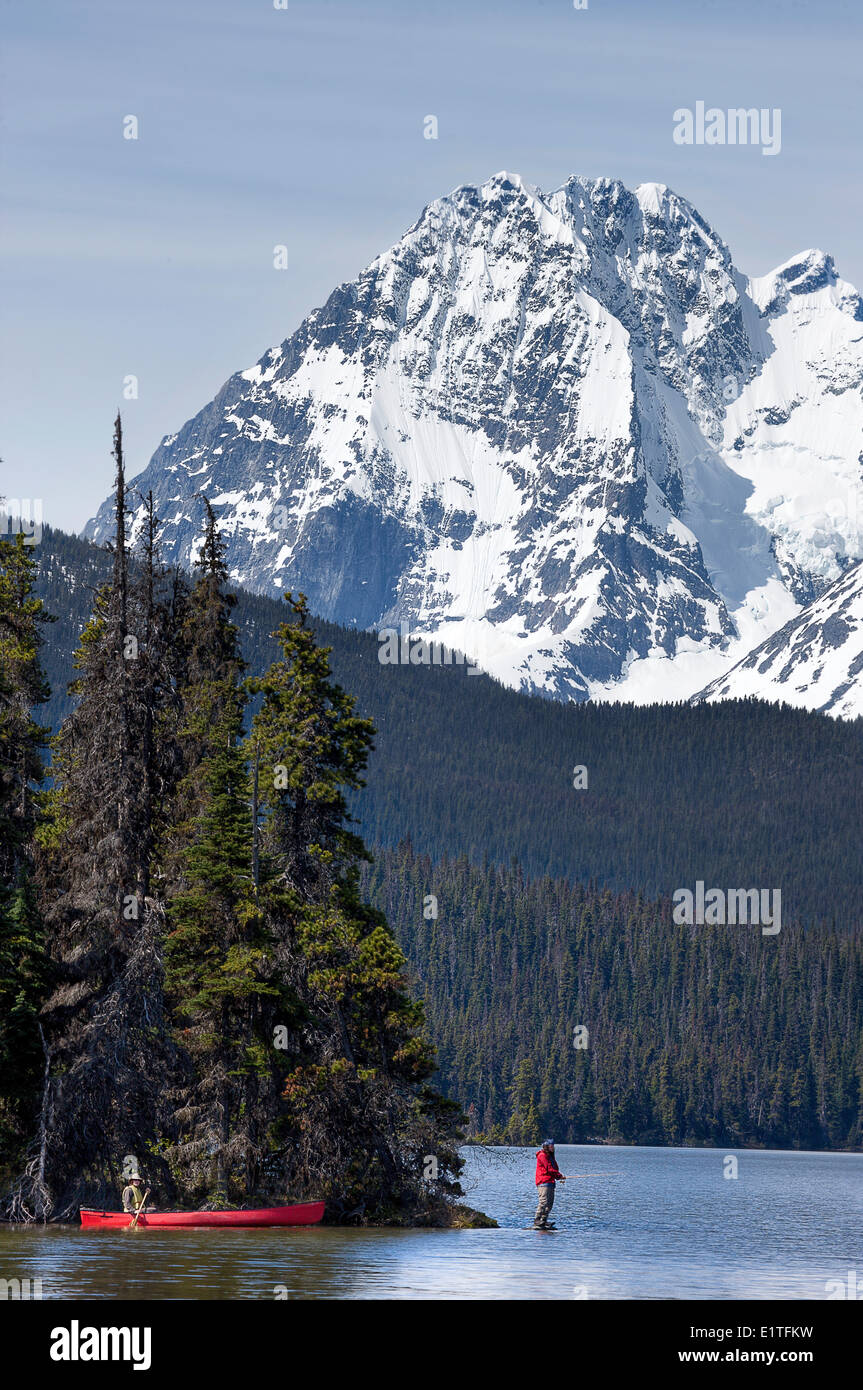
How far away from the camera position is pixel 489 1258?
179 feet

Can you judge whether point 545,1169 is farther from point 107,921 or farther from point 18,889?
point 18,889

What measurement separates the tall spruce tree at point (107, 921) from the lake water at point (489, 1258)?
Answer: 2.51m

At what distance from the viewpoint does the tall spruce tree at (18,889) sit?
59281mm

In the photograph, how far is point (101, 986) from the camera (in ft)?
205

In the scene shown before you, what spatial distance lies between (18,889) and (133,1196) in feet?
30.3

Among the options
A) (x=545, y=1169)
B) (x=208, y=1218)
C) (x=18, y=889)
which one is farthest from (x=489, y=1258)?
(x=18, y=889)

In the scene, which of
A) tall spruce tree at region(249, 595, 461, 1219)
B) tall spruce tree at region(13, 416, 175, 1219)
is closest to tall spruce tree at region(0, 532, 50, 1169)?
tall spruce tree at region(13, 416, 175, 1219)

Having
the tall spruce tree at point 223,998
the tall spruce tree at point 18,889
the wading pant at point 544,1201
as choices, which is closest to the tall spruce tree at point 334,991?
the tall spruce tree at point 223,998

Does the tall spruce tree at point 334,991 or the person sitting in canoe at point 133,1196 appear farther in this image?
the tall spruce tree at point 334,991

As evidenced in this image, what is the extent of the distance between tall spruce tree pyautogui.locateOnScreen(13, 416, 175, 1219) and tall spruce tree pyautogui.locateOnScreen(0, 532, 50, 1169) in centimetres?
88

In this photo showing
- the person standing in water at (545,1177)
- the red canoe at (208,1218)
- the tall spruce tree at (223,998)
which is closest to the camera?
the red canoe at (208,1218)

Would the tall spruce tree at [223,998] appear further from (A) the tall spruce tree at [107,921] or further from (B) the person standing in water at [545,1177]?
(B) the person standing in water at [545,1177]
